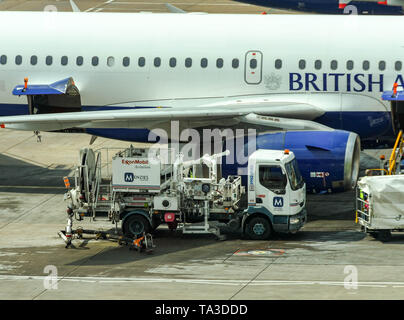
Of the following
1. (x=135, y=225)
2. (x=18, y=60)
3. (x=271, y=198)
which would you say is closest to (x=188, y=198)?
(x=135, y=225)

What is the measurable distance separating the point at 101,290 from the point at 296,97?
39.5 ft

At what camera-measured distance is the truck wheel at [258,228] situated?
2586 cm

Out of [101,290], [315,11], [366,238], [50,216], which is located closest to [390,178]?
[366,238]

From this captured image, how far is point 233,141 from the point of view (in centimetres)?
2878

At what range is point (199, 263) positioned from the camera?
78.1 ft

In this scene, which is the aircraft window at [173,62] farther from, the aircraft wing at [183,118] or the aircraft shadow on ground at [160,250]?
the aircraft shadow on ground at [160,250]

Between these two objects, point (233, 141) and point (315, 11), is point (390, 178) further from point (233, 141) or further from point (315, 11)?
point (315, 11)

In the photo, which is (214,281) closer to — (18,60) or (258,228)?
(258,228)

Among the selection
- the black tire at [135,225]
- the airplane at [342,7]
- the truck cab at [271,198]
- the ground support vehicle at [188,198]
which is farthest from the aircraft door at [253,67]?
the airplane at [342,7]

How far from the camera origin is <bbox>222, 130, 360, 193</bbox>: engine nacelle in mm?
27609

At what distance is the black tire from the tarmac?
0.61 metres

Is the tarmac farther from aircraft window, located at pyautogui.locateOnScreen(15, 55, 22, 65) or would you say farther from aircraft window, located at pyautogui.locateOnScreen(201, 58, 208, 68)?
aircraft window, located at pyautogui.locateOnScreen(201, 58, 208, 68)

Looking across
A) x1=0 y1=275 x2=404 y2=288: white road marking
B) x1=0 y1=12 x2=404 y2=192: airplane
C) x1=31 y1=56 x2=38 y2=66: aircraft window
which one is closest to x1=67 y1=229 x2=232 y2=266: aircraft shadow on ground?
x1=0 y1=275 x2=404 y2=288: white road marking

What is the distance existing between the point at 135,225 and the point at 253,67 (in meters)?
7.88
